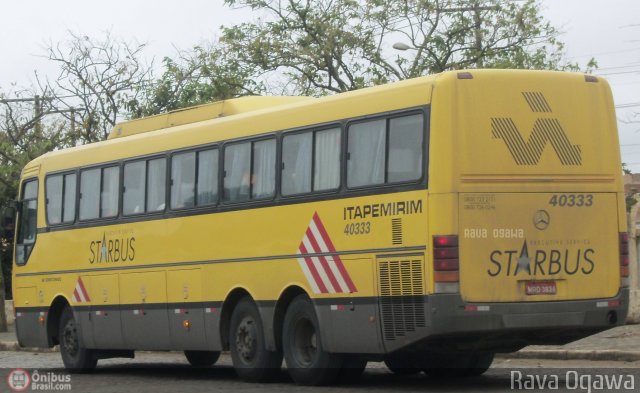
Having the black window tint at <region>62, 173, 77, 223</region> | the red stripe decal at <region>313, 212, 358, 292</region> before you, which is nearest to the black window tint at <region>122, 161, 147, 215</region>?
the black window tint at <region>62, 173, 77, 223</region>

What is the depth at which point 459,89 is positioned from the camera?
1412 cm

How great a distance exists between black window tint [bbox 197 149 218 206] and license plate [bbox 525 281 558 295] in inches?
201

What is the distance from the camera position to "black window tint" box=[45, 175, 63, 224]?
21906 millimetres

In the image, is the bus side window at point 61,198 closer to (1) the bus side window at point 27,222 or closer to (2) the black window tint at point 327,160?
(1) the bus side window at point 27,222

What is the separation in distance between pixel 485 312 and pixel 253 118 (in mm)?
4726

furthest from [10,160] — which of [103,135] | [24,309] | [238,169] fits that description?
[238,169]

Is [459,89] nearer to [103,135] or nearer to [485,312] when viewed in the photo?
[485,312]

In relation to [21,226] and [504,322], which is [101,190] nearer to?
[21,226]

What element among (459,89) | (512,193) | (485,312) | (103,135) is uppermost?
(103,135)

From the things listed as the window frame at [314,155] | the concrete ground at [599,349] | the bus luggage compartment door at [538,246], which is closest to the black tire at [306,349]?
the window frame at [314,155]

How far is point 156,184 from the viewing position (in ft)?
63.2

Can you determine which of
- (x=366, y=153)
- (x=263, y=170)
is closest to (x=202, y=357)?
(x=263, y=170)

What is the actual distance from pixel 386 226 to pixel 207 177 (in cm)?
413

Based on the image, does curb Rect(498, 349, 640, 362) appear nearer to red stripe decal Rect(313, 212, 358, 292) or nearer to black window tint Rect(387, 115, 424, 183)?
red stripe decal Rect(313, 212, 358, 292)
